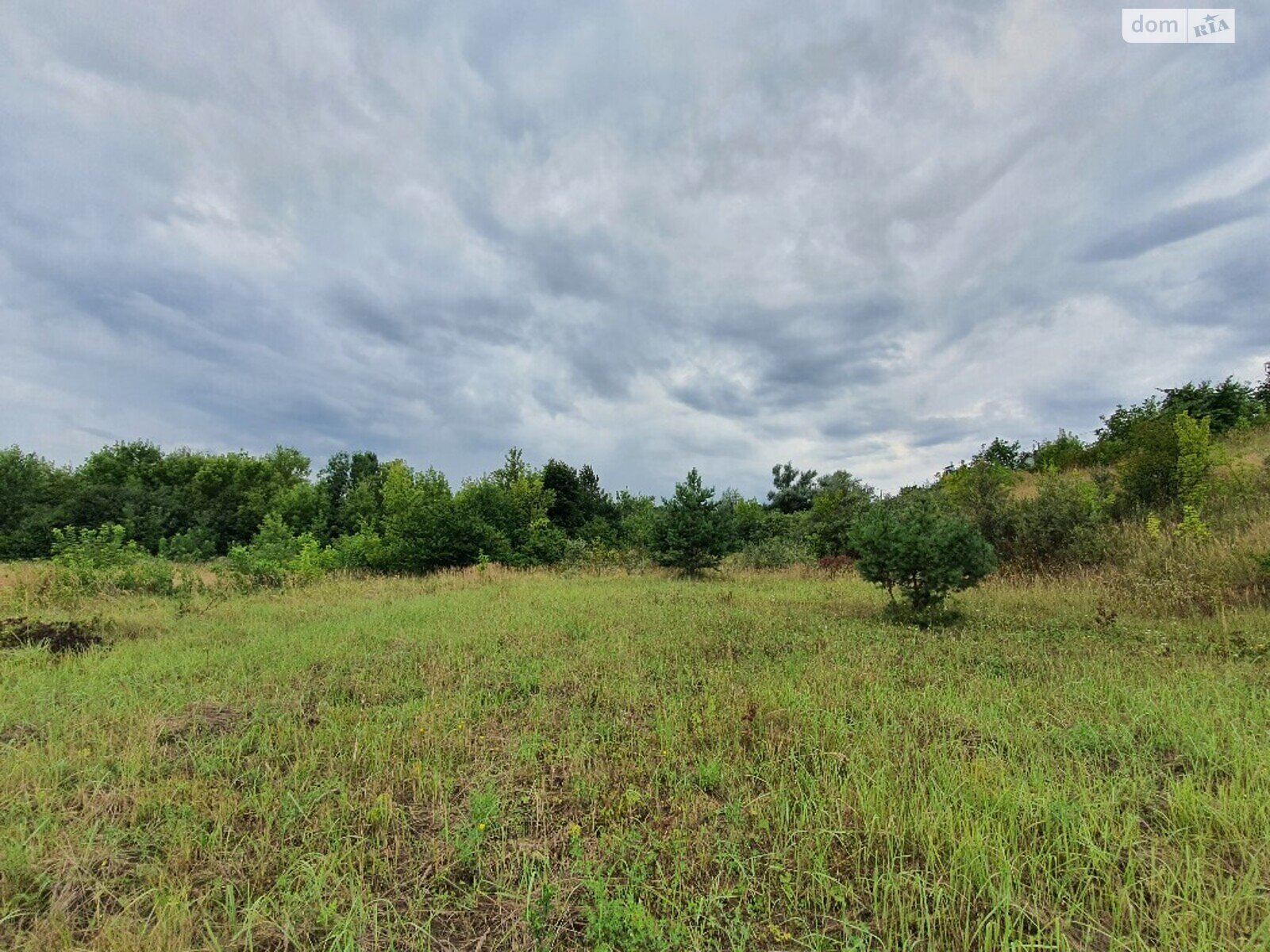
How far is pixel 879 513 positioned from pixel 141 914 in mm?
8873

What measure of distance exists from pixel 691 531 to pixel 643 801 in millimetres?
12692

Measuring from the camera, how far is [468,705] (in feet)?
13.8

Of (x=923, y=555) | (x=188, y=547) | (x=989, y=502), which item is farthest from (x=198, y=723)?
(x=188, y=547)

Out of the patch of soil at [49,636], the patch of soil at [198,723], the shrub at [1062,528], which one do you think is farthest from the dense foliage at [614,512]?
the patch of soil at [198,723]

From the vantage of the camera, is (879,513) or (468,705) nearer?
(468,705)

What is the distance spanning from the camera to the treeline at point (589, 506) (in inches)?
499

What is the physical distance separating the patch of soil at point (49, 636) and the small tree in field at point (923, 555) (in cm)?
1010

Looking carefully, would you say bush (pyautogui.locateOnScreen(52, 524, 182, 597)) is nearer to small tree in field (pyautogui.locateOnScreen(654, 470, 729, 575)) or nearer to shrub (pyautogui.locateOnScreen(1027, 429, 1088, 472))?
small tree in field (pyautogui.locateOnScreen(654, 470, 729, 575))

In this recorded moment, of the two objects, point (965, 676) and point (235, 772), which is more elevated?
point (965, 676)

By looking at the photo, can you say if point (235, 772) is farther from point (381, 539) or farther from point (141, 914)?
point (381, 539)

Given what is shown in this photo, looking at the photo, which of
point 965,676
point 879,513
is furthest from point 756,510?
point 965,676

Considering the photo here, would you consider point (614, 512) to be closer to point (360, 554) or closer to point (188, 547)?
point (360, 554)

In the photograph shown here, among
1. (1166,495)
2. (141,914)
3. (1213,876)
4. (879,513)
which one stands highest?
(1166,495)

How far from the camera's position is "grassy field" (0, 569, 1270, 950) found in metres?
2.02
